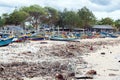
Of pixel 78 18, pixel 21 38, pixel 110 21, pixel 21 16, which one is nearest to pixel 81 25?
pixel 78 18

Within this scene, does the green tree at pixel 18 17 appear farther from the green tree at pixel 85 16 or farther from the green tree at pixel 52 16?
the green tree at pixel 85 16

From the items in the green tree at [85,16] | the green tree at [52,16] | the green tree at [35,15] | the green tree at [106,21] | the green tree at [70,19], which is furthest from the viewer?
the green tree at [106,21]

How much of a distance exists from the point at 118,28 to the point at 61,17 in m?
41.4

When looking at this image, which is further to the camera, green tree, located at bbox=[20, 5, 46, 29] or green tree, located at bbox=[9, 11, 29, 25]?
green tree, located at bbox=[20, 5, 46, 29]

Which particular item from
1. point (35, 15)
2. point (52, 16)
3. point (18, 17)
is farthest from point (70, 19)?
point (18, 17)

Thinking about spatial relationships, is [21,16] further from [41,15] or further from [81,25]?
[81,25]

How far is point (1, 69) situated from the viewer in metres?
13.1

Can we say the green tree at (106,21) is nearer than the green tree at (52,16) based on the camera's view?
No

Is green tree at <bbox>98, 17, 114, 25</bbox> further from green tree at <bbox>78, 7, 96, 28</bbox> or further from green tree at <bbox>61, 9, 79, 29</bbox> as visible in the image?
green tree at <bbox>61, 9, 79, 29</bbox>

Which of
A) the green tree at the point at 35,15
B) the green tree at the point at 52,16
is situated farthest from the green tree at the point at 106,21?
the green tree at the point at 35,15

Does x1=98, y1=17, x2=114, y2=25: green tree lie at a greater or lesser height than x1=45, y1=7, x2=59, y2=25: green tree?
lesser

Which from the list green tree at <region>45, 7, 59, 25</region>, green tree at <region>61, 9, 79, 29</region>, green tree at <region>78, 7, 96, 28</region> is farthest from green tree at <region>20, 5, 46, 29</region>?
green tree at <region>78, 7, 96, 28</region>

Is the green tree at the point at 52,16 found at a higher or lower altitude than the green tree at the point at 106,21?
higher

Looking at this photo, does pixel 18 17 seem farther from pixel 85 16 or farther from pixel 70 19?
pixel 85 16
